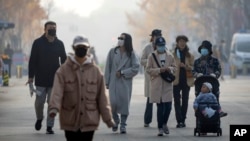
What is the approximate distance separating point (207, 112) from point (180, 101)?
225 centimetres

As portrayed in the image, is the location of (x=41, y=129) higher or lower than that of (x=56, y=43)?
lower

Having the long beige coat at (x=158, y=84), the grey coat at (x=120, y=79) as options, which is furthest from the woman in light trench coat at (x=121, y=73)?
the long beige coat at (x=158, y=84)

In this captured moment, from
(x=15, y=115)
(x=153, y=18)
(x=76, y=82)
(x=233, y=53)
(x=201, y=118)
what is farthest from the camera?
(x=153, y=18)

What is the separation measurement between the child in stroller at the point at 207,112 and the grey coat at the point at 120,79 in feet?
4.37

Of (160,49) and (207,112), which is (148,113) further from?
(207,112)

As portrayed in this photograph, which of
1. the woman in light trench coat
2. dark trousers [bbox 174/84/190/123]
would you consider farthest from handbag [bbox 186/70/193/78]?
the woman in light trench coat

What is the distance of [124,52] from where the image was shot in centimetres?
1859

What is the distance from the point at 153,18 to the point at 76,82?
127456 mm

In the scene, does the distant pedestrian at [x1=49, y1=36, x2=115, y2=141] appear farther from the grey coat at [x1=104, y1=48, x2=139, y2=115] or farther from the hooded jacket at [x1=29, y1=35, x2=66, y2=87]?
the grey coat at [x1=104, y1=48, x2=139, y2=115]

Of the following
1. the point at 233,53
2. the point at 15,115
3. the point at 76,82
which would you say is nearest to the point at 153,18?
the point at 233,53

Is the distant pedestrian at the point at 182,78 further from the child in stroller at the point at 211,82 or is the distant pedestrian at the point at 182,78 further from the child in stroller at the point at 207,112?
the child in stroller at the point at 207,112

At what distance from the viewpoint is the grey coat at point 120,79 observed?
18.5 metres

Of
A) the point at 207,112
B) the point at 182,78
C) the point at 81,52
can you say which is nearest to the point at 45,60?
the point at 207,112

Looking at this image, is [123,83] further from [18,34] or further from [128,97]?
[18,34]
